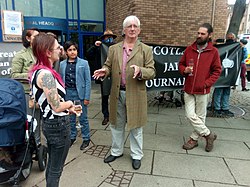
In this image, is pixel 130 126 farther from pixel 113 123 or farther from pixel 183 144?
pixel 183 144

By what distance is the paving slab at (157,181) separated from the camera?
8.80 feet

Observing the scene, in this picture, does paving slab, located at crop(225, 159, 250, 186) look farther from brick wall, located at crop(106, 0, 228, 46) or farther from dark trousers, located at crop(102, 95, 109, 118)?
brick wall, located at crop(106, 0, 228, 46)

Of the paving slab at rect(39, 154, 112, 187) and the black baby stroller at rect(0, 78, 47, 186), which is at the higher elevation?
the black baby stroller at rect(0, 78, 47, 186)

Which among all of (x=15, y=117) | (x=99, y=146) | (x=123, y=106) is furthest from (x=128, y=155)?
(x=15, y=117)

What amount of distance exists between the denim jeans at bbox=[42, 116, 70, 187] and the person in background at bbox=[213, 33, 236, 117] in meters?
4.31

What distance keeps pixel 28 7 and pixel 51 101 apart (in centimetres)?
797

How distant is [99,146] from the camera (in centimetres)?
370

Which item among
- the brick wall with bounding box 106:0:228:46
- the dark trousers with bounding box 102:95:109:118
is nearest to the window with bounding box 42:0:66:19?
the brick wall with bounding box 106:0:228:46

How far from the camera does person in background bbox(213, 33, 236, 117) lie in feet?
17.6

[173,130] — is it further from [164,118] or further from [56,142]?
[56,142]

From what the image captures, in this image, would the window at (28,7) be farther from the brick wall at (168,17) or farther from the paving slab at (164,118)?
the paving slab at (164,118)

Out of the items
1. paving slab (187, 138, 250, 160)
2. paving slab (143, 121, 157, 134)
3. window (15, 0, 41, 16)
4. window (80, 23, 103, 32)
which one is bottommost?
paving slab (187, 138, 250, 160)

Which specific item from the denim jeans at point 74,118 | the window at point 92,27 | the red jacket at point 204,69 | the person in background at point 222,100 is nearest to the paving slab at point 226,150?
the red jacket at point 204,69

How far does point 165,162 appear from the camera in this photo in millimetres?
3197
